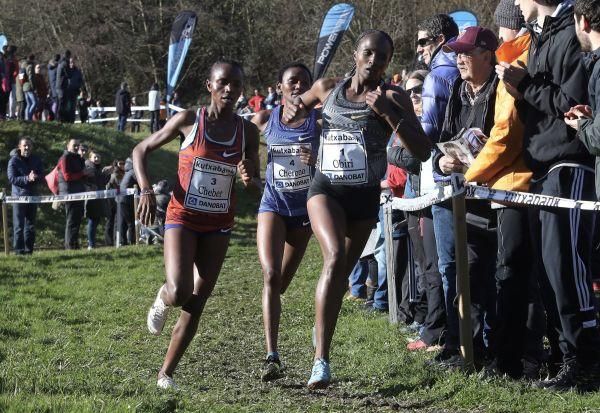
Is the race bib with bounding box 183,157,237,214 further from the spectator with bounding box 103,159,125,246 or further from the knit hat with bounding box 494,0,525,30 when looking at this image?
the spectator with bounding box 103,159,125,246

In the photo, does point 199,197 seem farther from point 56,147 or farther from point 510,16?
point 56,147

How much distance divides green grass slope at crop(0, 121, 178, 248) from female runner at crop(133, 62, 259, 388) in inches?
647

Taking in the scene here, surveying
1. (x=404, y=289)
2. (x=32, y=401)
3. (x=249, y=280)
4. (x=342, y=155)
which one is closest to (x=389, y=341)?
(x=404, y=289)

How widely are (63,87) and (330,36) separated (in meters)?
8.66

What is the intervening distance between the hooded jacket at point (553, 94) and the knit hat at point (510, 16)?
90cm

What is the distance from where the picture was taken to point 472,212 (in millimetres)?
7324

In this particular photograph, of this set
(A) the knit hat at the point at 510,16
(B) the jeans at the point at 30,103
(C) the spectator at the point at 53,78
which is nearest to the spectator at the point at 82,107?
(C) the spectator at the point at 53,78

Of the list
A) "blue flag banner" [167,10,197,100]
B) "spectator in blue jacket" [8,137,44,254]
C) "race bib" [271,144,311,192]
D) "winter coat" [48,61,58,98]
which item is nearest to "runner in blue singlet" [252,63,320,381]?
"race bib" [271,144,311,192]

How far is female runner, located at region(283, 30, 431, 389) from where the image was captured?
6.80m

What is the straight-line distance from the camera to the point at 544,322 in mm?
7066

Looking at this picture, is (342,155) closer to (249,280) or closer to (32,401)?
(32,401)

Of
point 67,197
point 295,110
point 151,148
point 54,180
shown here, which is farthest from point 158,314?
point 54,180

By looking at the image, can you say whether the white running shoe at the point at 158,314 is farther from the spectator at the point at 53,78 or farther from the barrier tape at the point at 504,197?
the spectator at the point at 53,78

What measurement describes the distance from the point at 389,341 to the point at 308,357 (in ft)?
2.36
